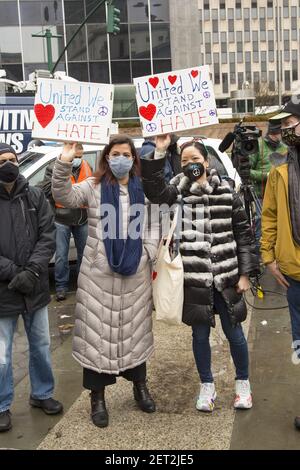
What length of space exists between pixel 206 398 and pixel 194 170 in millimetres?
1506

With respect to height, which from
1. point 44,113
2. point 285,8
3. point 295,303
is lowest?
point 295,303

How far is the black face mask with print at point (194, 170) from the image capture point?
346cm

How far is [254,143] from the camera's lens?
625 centimetres

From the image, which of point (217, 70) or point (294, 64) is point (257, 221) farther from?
point (294, 64)

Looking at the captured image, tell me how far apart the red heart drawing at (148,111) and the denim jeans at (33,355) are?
1466 mm

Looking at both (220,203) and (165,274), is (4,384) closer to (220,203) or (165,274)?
(165,274)

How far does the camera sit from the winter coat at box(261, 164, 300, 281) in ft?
10.8

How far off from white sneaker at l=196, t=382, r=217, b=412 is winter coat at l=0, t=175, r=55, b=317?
121cm

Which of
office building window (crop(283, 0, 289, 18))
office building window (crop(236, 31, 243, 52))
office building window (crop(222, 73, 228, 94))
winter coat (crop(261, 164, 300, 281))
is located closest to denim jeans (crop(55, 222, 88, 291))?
winter coat (crop(261, 164, 300, 281))

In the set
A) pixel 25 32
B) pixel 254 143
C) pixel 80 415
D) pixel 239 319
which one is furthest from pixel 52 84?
pixel 25 32

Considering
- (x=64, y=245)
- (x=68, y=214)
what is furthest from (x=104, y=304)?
(x=64, y=245)

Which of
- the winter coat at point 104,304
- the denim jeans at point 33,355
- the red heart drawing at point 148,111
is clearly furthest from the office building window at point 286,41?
the denim jeans at point 33,355

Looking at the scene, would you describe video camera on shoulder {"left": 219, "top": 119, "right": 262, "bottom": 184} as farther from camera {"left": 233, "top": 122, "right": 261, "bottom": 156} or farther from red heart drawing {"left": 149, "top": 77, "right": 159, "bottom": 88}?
red heart drawing {"left": 149, "top": 77, "right": 159, "bottom": 88}

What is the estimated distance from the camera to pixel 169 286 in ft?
11.3
